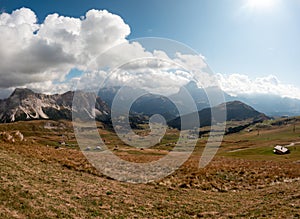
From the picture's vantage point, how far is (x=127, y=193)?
3102cm

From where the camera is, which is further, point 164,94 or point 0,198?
point 164,94

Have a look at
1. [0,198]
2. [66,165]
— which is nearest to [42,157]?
[66,165]

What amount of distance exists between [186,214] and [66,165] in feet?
75.2

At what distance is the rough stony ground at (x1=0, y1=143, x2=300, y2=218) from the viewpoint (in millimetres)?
21891

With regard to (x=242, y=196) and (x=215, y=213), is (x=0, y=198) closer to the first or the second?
(x=215, y=213)

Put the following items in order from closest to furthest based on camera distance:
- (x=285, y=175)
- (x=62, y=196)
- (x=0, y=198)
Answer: (x=0, y=198) → (x=62, y=196) → (x=285, y=175)

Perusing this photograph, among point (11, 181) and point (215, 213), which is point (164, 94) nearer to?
point (215, 213)

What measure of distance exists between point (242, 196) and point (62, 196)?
23.0 metres

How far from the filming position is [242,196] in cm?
3406

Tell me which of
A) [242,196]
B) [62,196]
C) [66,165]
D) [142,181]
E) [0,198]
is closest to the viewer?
[0,198]

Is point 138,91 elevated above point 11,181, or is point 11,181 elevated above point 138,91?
point 138,91

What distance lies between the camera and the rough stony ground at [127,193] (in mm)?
21891

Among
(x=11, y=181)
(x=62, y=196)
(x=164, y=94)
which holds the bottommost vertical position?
(x=62, y=196)

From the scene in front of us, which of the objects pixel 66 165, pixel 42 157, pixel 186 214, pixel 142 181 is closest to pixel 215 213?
pixel 186 214
